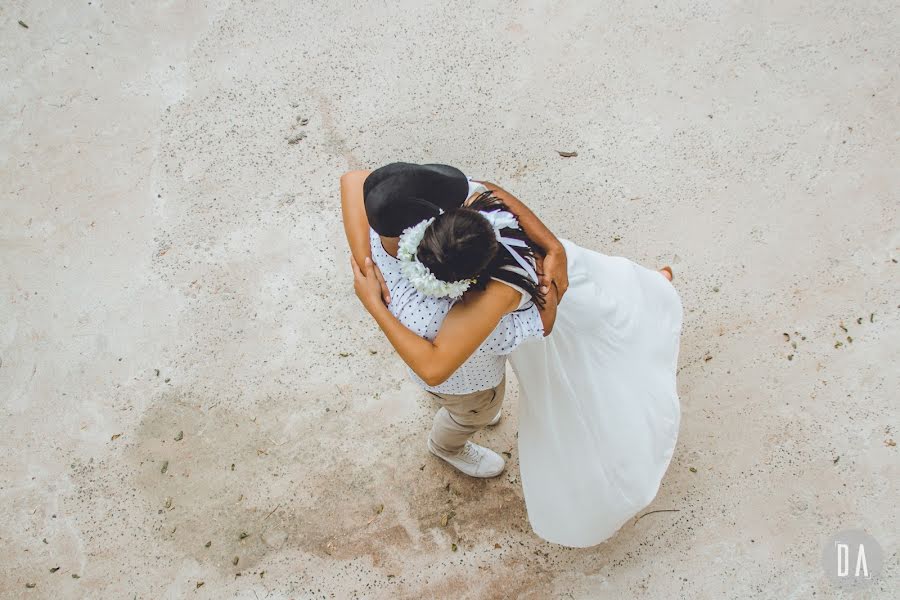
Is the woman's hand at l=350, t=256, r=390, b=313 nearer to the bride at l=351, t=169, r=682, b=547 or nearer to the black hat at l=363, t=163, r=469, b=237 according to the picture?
the bride at l=351, t=169, r=682, b=547

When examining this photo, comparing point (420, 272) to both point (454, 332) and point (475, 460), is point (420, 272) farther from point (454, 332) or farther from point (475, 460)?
point (475, 460)

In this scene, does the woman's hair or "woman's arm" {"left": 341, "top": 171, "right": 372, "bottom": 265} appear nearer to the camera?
the woman's hair

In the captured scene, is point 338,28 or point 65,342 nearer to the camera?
point 65,342

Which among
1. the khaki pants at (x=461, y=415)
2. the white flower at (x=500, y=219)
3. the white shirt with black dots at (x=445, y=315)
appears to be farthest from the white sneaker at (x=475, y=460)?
the white flower at (x=500, y=219)

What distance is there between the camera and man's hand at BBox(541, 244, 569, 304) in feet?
7.49

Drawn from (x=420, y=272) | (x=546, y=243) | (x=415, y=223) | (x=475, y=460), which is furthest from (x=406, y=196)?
(x=475, y=460)

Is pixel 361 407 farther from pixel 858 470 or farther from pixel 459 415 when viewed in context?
pixel 858 470

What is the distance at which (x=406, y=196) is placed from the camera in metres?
1.98

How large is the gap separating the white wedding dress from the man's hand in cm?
14

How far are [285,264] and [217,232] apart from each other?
420 millimetres

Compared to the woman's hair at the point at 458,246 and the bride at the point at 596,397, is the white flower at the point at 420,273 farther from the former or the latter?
the bride at the point at 596,397

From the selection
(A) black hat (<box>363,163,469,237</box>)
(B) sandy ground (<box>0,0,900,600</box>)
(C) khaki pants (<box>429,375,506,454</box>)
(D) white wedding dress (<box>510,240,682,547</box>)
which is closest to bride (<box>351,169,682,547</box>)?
(D) white wedding dress (<box>510,240,682,547</box>)

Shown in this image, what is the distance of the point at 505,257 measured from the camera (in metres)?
2.11

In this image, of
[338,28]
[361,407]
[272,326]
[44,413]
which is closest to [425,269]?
[361,407]
